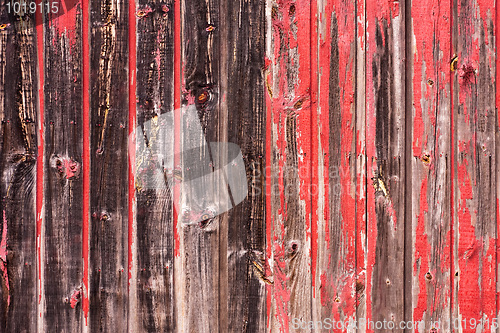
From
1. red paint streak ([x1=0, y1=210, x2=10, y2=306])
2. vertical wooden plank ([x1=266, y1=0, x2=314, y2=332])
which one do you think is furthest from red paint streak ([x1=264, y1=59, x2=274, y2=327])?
red paint streak ([x1=0, y1=210, x2=10, y2=306])

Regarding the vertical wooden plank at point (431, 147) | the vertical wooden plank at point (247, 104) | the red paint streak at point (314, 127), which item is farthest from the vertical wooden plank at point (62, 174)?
the vertical wooden plank at point (431, 147)

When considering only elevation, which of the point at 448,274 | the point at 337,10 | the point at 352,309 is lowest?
the point at 352,309

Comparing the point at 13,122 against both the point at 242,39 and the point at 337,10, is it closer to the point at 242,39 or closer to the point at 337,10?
the point at 242,39

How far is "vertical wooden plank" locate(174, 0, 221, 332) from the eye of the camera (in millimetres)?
1406

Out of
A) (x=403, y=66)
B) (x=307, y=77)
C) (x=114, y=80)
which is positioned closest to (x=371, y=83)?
(x=403, y=66)

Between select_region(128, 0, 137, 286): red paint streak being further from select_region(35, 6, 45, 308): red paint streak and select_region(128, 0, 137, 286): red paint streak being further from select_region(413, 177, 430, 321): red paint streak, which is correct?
select_region(413, 177, 430, 321): red paint streak

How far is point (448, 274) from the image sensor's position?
4.62ft

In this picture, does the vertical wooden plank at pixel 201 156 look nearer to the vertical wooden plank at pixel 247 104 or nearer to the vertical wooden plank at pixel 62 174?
the vertical wooden plank at pixel 247 104

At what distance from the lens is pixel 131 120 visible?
55.6 inches

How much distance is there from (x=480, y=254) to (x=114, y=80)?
1.65 m

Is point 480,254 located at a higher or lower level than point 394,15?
lower

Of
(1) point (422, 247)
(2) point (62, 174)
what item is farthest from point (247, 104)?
(1) point (422, 247)

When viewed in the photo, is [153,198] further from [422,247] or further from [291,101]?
[422,247]

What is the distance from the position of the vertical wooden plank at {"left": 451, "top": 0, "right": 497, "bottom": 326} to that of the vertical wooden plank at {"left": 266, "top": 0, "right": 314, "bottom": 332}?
0.61 m
